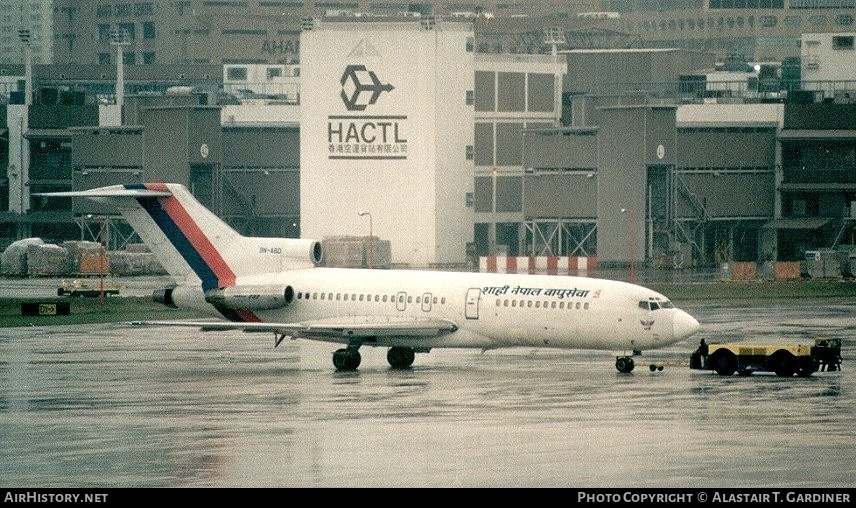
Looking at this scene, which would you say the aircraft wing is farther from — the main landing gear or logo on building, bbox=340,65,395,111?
logo on building, bbox=340,65,395,111

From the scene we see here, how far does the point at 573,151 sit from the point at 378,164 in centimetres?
1539

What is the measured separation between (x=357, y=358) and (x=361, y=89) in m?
77.2

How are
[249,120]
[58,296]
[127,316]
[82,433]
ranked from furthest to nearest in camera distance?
[249,120] → [58,296] → [127,316] → [82,433]

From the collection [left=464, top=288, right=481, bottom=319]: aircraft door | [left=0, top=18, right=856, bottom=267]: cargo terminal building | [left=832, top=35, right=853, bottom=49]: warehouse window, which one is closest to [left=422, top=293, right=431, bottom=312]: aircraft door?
[left=464, top=288, right=481, bottom=319]: aircraft door

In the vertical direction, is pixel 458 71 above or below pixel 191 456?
above

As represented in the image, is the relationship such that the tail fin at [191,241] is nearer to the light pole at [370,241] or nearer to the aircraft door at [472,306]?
the aircraft door at [472,306]

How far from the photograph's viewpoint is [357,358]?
66562 millimetres

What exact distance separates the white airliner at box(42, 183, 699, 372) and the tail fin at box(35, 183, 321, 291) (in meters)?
0.04

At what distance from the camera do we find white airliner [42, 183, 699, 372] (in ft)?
209

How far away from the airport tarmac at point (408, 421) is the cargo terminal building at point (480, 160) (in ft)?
219

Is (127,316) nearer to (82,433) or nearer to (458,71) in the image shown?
(82,433)

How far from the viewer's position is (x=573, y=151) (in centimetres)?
14538

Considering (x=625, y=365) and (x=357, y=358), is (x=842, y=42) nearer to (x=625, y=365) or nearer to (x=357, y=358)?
(x=625, y=365)
